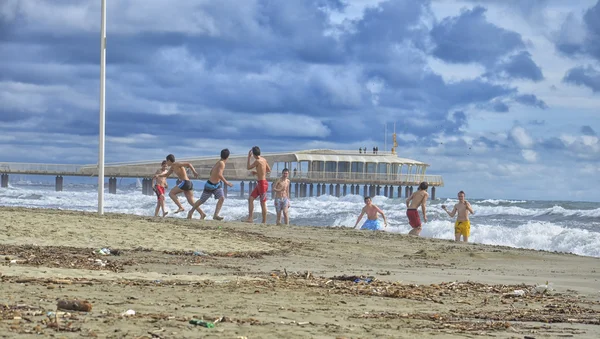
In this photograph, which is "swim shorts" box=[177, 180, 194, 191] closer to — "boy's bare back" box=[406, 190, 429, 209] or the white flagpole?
the white flagpole

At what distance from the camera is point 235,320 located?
5.61m

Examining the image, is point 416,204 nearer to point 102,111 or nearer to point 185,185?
point 185,185

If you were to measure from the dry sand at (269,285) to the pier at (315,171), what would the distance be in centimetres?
4824

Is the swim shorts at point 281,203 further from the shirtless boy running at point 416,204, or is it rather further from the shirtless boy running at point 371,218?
the shirtless boy running at point 416,204

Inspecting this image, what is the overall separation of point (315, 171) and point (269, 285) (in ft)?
186

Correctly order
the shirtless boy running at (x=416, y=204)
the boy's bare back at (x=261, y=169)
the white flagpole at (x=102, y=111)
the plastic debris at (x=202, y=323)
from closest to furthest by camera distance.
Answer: the plastic debris at (x=202, y=323) < the white flagpole at (x=102, y=111) < the boy's bare back at (x=261, y=169) < the shirtless boy running at (x=416, y=204)

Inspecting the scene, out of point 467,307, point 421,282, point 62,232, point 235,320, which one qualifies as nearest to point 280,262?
point 421,282

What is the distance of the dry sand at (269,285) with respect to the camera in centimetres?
550

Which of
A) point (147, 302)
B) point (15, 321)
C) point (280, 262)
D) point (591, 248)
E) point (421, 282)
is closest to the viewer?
point (15, 321)

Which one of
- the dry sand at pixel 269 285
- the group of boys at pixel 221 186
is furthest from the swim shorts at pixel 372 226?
the dry sand at pixel 269 285

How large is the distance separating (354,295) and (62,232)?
5.81 metres

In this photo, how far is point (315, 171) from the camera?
6438 cm

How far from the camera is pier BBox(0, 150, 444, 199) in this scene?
62.7m

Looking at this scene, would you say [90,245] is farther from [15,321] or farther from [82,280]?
[15,321]
